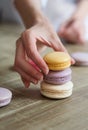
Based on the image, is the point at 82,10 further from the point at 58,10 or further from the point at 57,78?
the point at 57,78

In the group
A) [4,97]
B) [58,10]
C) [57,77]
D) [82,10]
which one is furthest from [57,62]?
[58,10]

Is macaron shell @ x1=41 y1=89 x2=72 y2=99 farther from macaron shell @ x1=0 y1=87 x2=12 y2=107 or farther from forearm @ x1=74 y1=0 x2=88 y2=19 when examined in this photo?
forearm @ x1=74 y1=0 x2=88 y2=19

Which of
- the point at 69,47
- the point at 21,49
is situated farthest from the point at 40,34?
the point at 69,47

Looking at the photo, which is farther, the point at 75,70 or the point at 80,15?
the point at 80,15

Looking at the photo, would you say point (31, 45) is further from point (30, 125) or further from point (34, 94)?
point (30, 125)

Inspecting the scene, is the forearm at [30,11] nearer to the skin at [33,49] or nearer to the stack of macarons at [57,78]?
the skin at [33,49]

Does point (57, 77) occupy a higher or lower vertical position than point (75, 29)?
higher

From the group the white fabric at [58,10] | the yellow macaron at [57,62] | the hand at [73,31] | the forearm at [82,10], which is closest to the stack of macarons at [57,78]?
the yellow macaron at [57,62]
